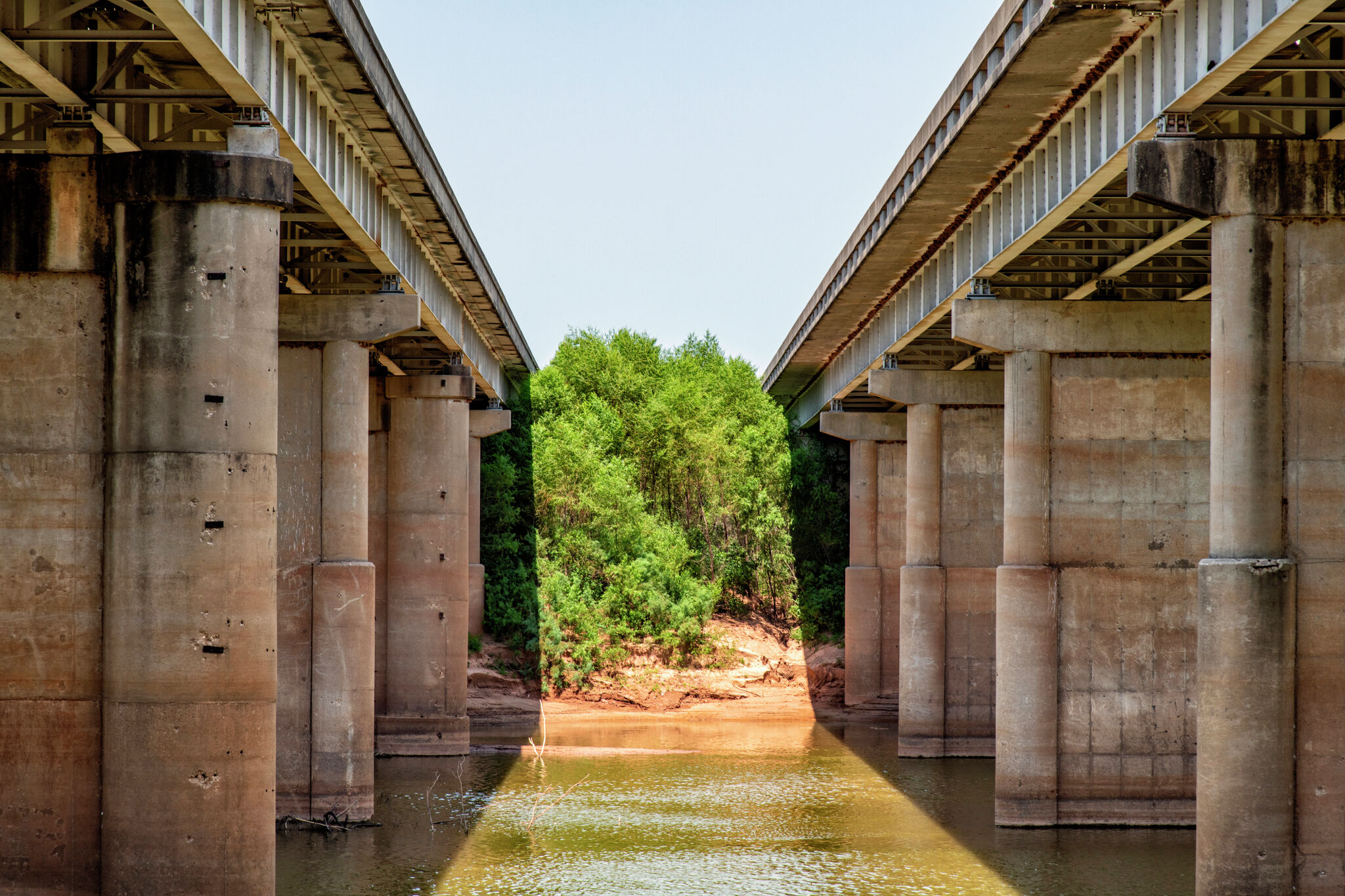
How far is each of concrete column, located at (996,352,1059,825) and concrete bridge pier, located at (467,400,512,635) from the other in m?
23.0

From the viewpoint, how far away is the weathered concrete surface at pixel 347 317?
2477 centimetres

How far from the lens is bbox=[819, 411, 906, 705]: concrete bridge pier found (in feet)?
142

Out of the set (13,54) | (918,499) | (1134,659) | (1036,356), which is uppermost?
(13,54)

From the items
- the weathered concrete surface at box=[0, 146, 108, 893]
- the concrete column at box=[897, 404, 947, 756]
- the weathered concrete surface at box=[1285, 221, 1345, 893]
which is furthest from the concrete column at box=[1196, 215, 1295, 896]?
the concrete column at box=[897, 404, 947, 756]

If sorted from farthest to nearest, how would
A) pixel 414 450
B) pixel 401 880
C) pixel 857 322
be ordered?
pixel 857 322 < pixel 414 450 < pixel 401 880

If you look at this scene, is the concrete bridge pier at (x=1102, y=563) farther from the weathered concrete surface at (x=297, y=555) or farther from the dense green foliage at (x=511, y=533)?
the dense green foliage at (x=511, y=533)

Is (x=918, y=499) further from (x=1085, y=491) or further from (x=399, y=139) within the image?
(x=399, y=139)

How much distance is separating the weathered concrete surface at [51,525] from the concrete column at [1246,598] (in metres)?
11.4

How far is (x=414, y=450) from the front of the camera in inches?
1308

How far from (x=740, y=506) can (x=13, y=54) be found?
43.9 m

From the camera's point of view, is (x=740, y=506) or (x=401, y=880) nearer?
(x=401, y=880)

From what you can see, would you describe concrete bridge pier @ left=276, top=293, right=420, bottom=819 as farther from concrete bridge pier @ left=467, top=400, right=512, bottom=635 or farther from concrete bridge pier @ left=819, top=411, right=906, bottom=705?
concrete bridge pier @ left=819, top=411, right=906, bottom=705

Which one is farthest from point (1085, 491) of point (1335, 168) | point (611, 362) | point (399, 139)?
point (611, 362)

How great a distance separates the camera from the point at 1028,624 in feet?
78.5
